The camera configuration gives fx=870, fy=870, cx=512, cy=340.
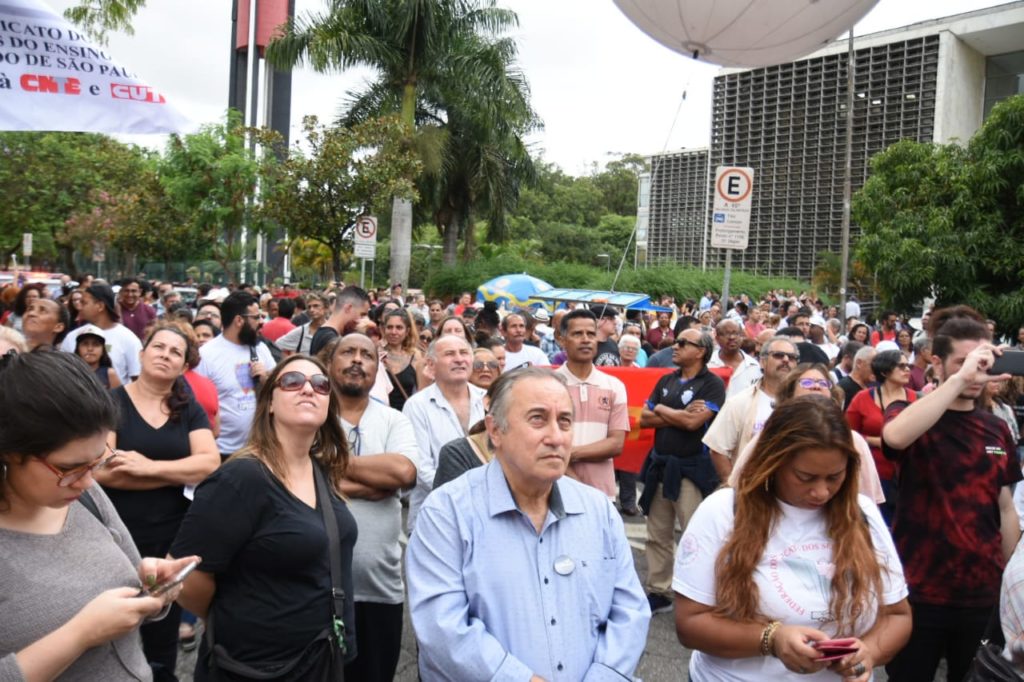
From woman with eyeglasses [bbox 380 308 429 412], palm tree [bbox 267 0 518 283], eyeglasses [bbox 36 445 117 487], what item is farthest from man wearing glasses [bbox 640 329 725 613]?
palm tree [bbox 267 0 518 283]

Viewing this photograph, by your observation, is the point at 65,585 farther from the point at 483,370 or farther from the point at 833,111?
the point at 833,111

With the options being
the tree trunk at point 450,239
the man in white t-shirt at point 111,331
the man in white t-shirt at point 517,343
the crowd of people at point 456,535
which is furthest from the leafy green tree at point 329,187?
the tree trunk at point 450,239

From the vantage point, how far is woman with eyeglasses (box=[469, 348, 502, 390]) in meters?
5.61

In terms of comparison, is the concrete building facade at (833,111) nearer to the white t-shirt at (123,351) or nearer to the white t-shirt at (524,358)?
the white t-shirt at (524,358)

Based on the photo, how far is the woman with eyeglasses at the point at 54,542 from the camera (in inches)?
77.3

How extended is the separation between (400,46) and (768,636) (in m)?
22.4

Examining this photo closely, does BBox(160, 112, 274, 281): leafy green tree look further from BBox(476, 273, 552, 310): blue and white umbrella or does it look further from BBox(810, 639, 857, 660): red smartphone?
BBox(810, 639, 857, 660): red smartphone

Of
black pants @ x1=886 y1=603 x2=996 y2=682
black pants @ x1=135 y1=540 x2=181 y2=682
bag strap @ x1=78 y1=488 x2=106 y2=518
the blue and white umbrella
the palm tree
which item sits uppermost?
the palm tree

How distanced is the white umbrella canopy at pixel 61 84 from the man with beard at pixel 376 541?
1.69m

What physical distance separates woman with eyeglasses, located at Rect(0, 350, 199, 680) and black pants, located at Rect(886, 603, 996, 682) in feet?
9.73

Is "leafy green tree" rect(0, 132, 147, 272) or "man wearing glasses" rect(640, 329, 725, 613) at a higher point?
"leafy green tree" rect(0, 132, 147, 272)

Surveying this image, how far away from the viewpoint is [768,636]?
2.63m

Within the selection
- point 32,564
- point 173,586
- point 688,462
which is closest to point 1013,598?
point 173,586

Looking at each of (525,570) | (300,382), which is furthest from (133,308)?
(525,570)
